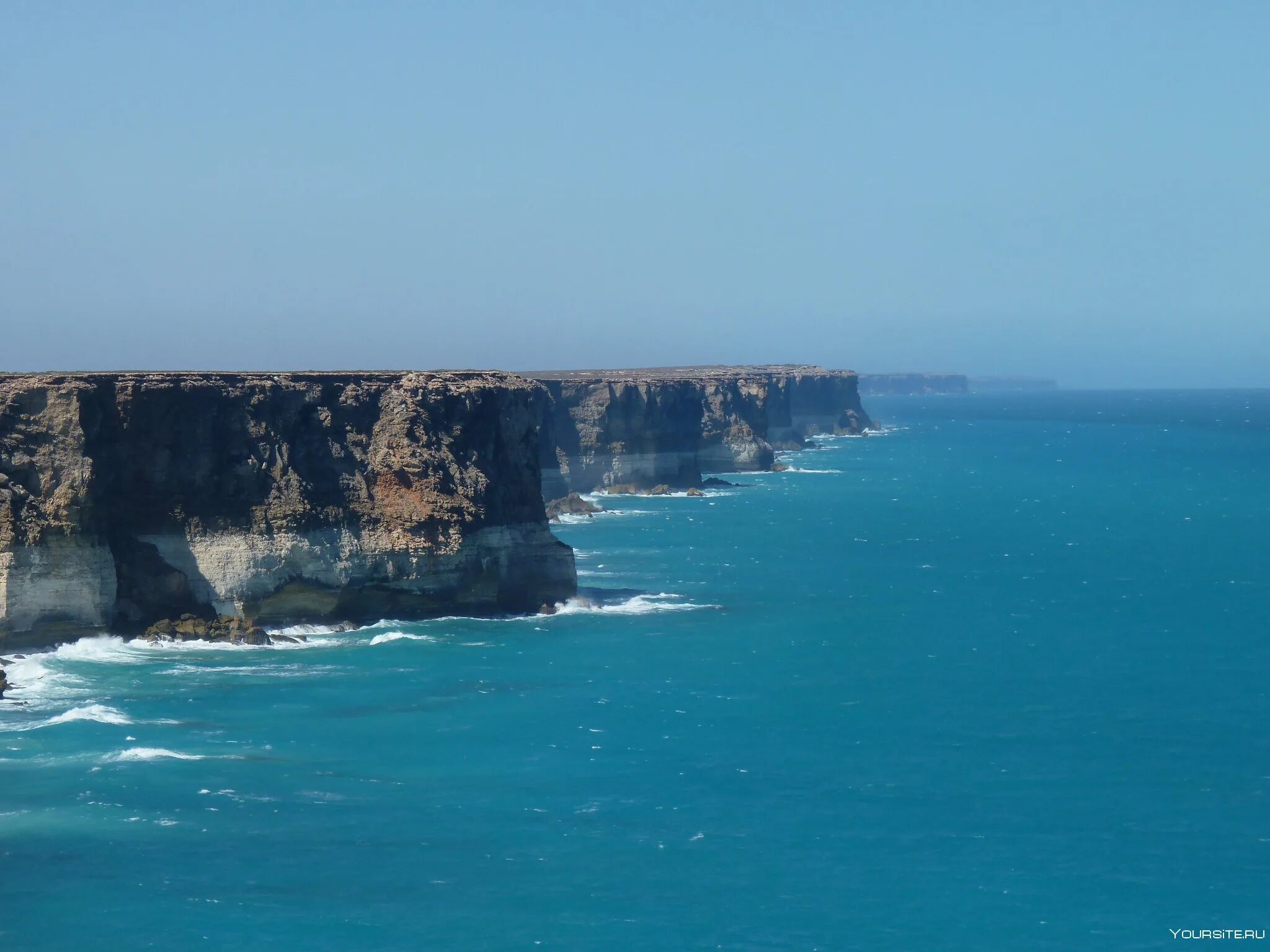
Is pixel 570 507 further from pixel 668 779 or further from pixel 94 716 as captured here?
pixel 668 779

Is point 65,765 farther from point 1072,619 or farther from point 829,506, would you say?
point 829,506

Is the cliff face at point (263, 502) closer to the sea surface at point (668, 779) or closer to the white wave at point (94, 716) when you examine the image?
the sea surface at point (668, 779)

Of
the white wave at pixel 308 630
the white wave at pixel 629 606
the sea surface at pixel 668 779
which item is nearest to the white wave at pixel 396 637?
the sea surface at pixel 668 779

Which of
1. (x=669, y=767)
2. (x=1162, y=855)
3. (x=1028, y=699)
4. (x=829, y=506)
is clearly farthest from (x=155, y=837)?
(x=829, y=506)

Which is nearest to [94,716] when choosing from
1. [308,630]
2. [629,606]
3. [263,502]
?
[308,630]

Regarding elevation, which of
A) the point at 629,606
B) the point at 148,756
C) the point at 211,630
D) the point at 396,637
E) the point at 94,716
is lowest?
the point at 148,756
